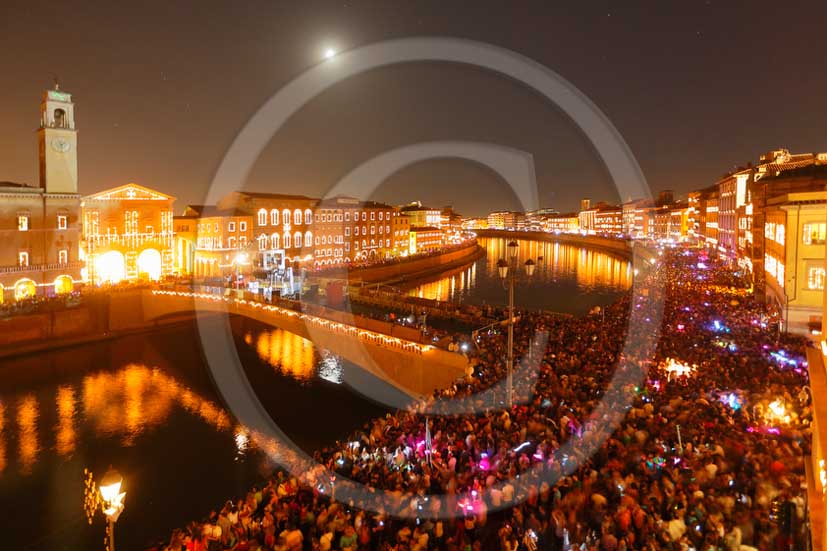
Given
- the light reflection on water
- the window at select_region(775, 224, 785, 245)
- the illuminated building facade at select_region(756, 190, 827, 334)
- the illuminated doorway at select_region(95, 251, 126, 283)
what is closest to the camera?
the illuminated building facade at select_region(756, 190, 827, 334)

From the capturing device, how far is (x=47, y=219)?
115ft

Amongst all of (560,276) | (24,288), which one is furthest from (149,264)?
(560,276)

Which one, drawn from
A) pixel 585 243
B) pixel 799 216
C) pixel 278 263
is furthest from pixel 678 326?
pixel 585 243

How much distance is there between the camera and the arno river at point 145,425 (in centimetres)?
1407

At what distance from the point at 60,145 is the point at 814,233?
45.0 m

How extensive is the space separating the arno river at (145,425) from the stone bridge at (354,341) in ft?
5.31

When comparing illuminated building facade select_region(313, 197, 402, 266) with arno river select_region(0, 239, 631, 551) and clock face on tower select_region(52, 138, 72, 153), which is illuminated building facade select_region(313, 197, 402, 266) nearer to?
arno river select_region(0, 239, 631, 551)

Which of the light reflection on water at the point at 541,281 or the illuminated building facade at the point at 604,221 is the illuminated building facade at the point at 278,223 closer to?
the light reflection on water at the point at 541,281

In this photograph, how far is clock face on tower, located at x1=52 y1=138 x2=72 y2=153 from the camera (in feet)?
116

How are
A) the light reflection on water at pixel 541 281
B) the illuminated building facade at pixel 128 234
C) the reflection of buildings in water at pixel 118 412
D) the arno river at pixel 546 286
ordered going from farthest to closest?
the light reflection on water at pixel 541 281 → the arno river at pixel 546 286 → the illuminated building facade at pixel 128 234 → the reflection of buildings in water at pixel 118 412

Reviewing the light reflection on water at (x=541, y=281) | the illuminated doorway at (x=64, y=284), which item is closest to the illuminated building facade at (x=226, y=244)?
the illuminated doorway at (x=64, y=284)

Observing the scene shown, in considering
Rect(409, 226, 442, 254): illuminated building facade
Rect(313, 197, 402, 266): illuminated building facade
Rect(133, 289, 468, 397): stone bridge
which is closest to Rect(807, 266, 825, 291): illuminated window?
Rect(133, 289, 468, 397): stone bridge

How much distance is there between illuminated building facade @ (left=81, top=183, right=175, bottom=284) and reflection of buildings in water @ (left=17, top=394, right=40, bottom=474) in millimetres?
19276

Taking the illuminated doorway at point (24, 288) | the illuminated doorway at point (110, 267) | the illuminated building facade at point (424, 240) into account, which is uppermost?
the illuminated building facade at point (424, 240)
